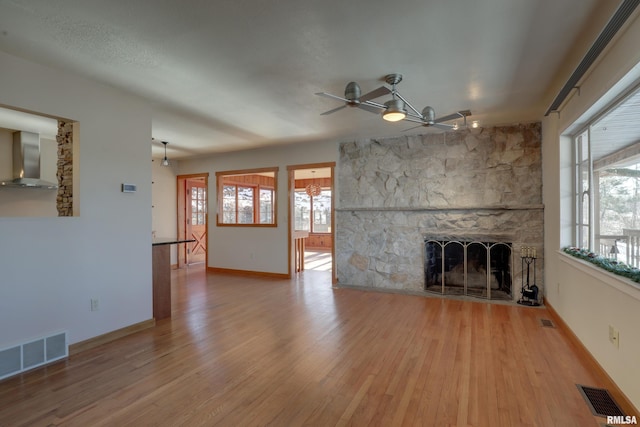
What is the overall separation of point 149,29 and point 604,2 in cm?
292

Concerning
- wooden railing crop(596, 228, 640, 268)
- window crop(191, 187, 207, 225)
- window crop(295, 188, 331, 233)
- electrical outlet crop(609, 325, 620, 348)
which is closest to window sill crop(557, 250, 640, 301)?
wooden railing crop(596, 228, 640, 268)

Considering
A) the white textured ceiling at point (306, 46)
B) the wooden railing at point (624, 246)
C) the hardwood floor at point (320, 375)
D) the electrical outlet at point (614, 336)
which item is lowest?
the hardwood floor at point (320, 375)

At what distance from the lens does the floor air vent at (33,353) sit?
8.16ft

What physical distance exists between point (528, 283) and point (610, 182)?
7.22ft

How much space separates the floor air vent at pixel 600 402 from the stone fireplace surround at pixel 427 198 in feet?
8.03

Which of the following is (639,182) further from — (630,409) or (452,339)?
(452,339)

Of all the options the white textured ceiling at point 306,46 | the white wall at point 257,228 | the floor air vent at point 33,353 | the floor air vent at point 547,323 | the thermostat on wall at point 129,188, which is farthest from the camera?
the white wall at point 257,228

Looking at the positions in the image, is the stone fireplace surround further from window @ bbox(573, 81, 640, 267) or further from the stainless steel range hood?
the stainless steel range hood

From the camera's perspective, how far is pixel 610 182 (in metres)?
2.61

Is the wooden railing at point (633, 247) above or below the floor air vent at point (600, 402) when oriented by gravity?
above

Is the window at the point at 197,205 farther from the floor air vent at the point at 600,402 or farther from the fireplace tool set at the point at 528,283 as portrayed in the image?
the floor air vent at the point at 600,402

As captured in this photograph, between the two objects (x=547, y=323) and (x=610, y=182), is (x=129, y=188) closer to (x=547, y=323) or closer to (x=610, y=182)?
(x=610, y=182)

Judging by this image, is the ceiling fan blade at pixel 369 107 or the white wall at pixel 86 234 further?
the ceiling fan blade at pixel 369 107

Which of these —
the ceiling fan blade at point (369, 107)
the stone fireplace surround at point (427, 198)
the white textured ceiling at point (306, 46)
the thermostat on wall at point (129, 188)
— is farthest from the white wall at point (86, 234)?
the stone fireplace surround at point (427, 198)
